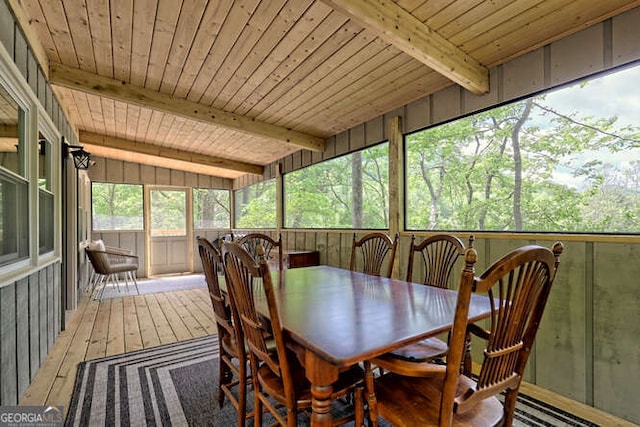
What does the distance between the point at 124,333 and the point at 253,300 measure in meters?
2.68

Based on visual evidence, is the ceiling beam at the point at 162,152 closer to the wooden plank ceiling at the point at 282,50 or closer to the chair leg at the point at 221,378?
the wooden plank ceiling at the point at 282,50

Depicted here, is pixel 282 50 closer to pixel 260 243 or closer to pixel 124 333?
pixel 260 243

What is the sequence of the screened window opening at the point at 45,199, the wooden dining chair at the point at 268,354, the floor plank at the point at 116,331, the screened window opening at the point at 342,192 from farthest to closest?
the screened window opening at the point at 342,192 < the floor plank at the point at 116,331 < the screened window opening at the point at 45,199 < the wooden dining chair at the point at 268,354

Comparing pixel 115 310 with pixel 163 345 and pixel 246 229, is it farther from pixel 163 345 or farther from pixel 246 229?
pixel 246 229

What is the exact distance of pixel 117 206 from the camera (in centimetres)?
657

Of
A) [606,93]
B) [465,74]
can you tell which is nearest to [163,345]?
[465,74]

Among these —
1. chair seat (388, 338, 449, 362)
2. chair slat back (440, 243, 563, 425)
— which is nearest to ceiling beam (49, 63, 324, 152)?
chair seat (388, 338, 449, 362)

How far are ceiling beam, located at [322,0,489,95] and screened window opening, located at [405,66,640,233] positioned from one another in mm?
368

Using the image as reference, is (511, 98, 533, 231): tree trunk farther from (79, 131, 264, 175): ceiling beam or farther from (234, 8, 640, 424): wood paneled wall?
(79, 131, 264, 175): ceiling beam

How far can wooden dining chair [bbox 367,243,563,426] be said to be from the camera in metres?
0.92

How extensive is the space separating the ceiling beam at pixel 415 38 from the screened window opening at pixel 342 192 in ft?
4.31

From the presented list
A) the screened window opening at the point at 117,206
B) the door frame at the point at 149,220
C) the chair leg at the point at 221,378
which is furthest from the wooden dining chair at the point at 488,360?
the screened window opening at the point at 117,206

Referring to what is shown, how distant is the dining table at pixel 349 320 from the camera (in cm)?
105

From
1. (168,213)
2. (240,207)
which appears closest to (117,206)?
(168,213)
